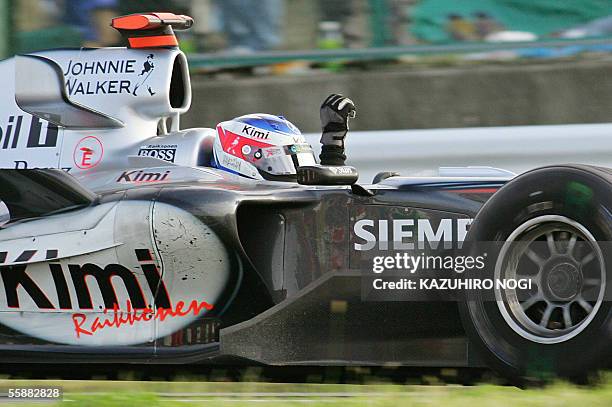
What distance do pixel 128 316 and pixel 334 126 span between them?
1170 millimetres

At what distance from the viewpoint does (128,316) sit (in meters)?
4.48

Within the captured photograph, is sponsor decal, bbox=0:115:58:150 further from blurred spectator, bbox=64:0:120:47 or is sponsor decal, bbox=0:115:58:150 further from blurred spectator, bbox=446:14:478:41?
blurred spectator, bbox=446:14:478:41

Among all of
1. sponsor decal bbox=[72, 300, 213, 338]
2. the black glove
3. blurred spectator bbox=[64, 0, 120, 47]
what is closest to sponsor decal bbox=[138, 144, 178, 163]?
the black glove

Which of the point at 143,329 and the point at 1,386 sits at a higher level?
the point at 143,329

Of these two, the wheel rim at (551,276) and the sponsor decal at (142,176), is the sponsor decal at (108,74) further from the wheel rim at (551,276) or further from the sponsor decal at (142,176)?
the wheel rim at (551,276)

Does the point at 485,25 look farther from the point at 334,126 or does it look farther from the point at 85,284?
the point at 85,284

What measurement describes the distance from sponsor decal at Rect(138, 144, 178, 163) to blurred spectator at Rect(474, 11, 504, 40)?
10.1 feet

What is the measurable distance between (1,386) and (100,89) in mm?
1267

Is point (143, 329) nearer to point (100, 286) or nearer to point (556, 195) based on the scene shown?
point (100, 286)

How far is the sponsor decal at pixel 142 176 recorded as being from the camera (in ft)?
15.8

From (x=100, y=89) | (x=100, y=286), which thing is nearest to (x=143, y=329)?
(x=100, y=286)

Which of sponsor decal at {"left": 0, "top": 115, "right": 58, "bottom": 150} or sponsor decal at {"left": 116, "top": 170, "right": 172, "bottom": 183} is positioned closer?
sponsor decal at {"left": 116, "top": 170, "right": 172, "bottom": 183}

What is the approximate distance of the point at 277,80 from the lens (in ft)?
26.3

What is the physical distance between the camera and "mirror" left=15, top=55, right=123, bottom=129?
5082 mm
